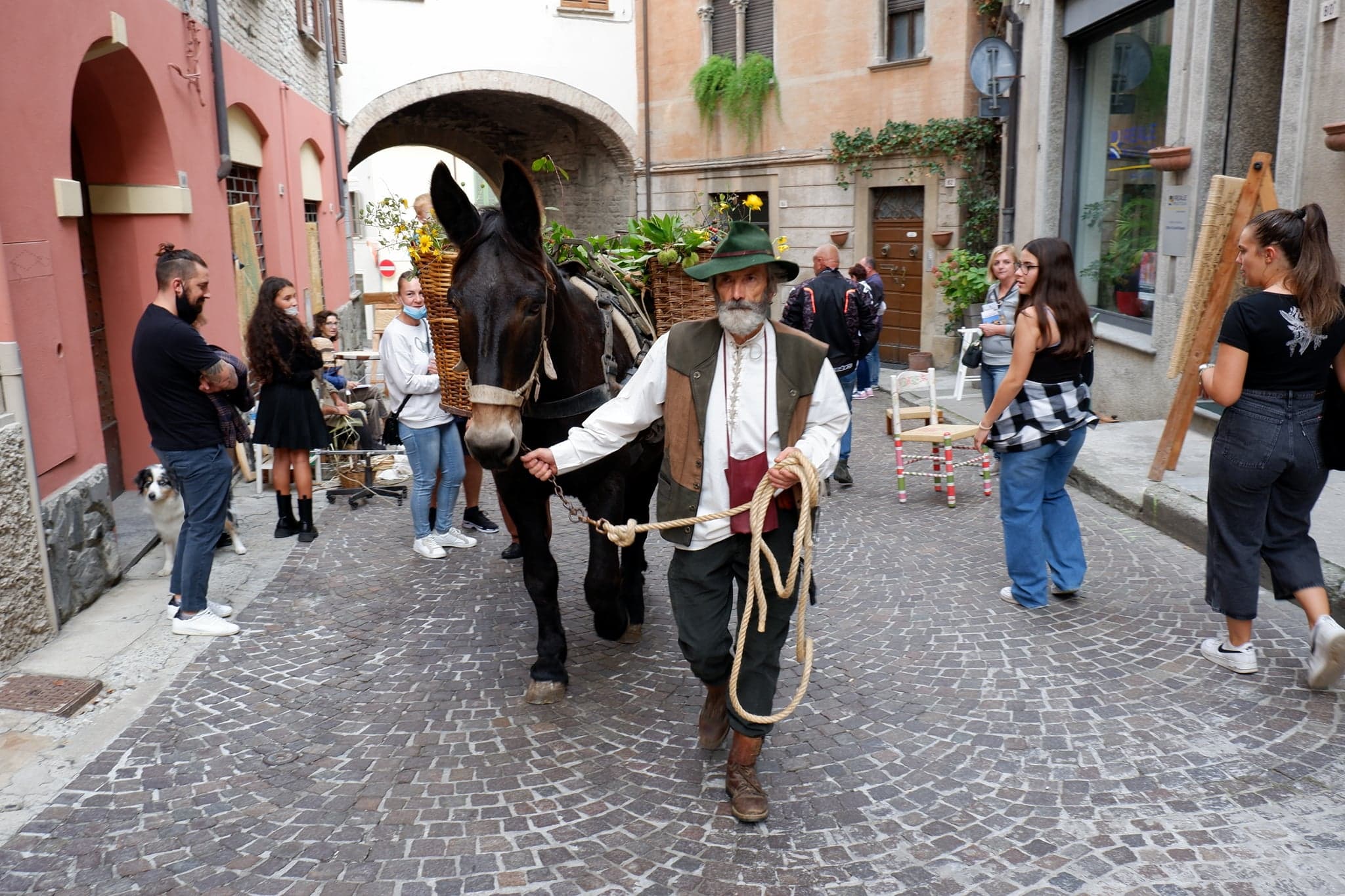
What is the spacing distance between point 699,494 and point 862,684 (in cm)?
154

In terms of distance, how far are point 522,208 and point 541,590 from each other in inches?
62.8

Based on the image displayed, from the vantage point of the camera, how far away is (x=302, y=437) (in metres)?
6.92

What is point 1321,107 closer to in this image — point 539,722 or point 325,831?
point 539,722

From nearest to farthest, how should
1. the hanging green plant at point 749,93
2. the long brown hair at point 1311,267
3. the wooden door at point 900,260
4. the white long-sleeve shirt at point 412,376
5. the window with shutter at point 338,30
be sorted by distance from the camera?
1. the long brown hair at point 1311,267
2. the white long-sleeve shirt at point 412,376
3. the wooden door at point 900,260
4. the window with shutter at point 338,30
5. the hanging green plant at point 749,93

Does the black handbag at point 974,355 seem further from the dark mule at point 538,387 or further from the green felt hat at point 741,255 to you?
the green felt hat at point 741,255

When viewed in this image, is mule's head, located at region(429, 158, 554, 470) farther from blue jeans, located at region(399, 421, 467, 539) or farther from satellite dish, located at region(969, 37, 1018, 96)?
satellite dish, located at region(969, 37, 1018, 96)

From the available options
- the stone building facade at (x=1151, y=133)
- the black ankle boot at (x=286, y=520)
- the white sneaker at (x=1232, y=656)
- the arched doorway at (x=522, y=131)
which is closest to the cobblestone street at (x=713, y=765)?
the white sneaker at (x=1232, y=656)

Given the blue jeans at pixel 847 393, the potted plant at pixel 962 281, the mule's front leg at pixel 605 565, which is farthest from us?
Answer: the potted plant at pixel 962 281

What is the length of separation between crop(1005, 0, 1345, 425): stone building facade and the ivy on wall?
137 cm

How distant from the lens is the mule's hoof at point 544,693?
4.30 m

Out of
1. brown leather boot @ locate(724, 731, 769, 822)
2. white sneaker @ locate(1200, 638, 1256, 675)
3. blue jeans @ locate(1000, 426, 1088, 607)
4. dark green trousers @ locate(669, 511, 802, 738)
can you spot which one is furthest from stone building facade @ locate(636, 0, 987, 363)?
brown leather boot @ locate(724, 731, 769, 822)

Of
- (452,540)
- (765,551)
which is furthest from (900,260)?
(765,551)

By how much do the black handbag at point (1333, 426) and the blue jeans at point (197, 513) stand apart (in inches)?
197

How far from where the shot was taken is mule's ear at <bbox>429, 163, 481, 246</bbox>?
12.1ft
